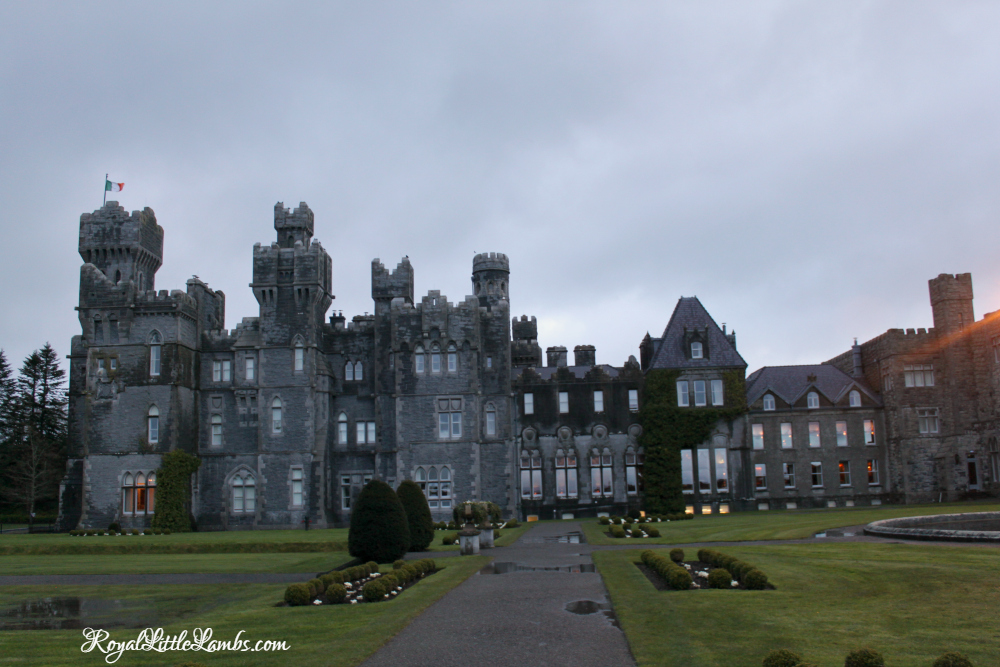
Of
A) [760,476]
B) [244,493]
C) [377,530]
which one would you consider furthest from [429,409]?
[377,530]

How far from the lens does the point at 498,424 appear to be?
183 ft

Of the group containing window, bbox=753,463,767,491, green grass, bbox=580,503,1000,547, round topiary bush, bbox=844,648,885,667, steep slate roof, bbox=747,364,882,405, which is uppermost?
steep slate roof, bbox=747,364,882,405

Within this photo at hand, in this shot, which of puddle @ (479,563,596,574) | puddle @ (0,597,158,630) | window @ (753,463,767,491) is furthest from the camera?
window @ (753,463,767,491)

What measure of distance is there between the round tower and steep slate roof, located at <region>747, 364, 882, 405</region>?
71.8 ft

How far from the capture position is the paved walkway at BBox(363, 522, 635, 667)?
13.1 metres

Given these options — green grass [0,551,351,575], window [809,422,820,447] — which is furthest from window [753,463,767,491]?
green grass [0,551,351,575]

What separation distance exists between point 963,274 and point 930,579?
44489 mm

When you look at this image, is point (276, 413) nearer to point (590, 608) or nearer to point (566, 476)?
point (566, 476)

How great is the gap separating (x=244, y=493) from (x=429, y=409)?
13.6 meters

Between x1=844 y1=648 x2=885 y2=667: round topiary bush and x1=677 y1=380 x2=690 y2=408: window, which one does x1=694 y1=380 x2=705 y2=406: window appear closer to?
x1=677 y1=380 x2=690 y2=408: window

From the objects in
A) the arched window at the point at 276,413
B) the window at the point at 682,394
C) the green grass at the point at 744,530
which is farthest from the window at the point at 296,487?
the window at the point at 682,394

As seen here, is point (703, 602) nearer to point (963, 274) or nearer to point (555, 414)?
point (555, 414)

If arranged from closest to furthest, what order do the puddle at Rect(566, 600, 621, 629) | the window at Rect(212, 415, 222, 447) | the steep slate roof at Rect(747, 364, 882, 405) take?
the puddle at Rect(566, 600, 621, 629) < the window at Rect(212, 415, 222, 447) < the steep slate roof at Rect(747, 364, 882, 405)

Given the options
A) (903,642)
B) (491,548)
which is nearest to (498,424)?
(491,548)
